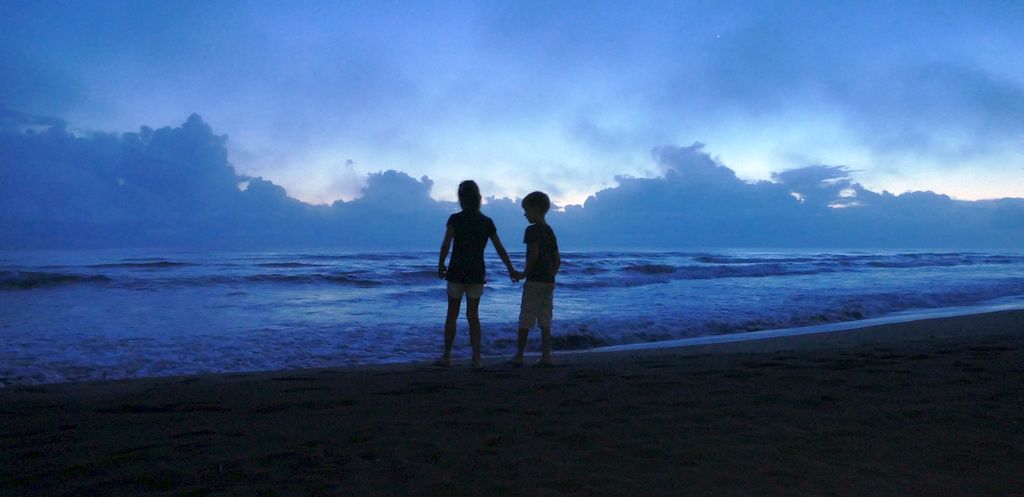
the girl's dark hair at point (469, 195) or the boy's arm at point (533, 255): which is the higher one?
the girl's dark hair at point (469, 195)

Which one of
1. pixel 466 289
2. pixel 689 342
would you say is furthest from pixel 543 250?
pixel 689 342

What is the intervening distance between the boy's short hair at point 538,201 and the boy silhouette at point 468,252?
440mm

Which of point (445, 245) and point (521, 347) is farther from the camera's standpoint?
point (521, 347)

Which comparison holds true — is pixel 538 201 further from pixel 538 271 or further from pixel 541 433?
pixel 541 433

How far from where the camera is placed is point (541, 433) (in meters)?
3.41

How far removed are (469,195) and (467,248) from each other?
55 cm

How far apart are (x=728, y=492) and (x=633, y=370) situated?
124 inches

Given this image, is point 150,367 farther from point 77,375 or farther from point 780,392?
point 780,392

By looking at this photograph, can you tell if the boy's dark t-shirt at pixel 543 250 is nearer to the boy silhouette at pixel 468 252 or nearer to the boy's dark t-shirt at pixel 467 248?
the boy silhouette at pixel 468 252

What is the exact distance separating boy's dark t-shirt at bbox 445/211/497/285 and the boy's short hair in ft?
1.68

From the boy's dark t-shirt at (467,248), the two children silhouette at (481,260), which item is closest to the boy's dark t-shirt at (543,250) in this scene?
the two children silhouette at (481,260)

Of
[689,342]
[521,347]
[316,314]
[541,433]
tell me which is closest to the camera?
[541,433]

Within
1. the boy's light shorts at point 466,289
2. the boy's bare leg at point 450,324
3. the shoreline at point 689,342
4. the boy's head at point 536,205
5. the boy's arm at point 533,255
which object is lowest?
the shoreline at point 689,342

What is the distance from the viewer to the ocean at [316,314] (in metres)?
7.23
